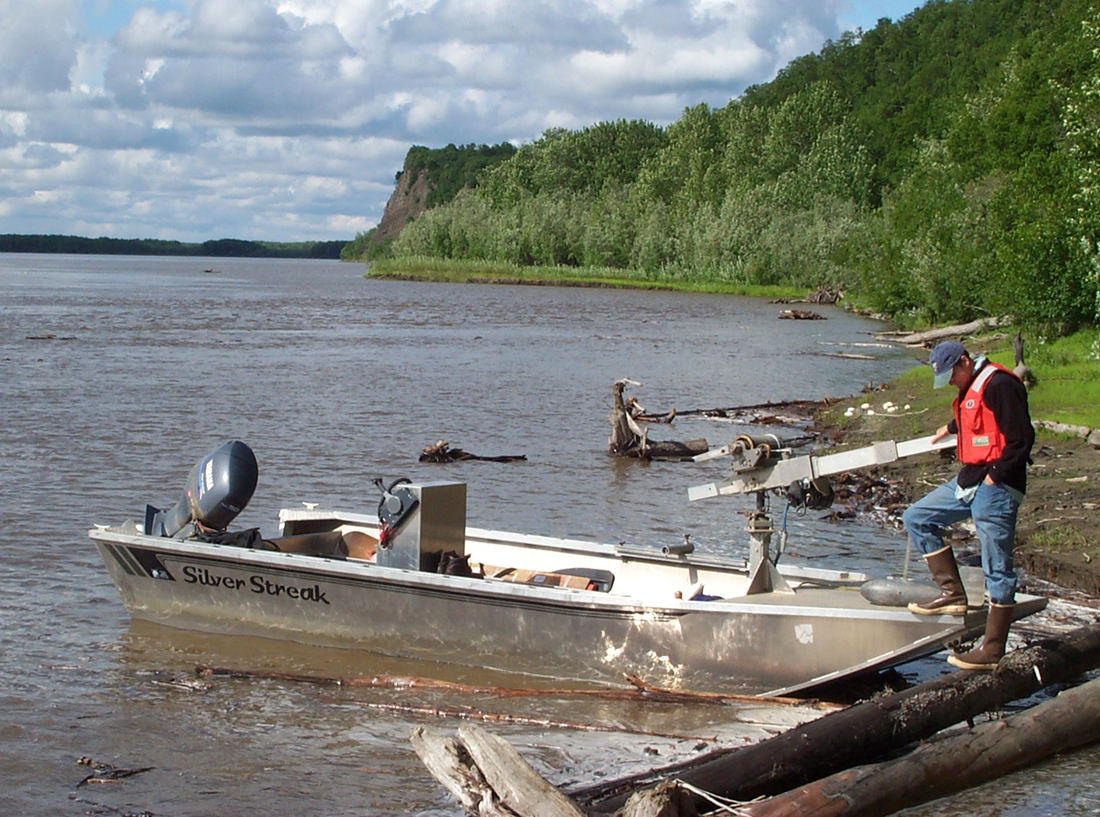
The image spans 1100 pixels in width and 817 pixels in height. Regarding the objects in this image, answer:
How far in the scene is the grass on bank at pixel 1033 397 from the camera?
17.5 meters

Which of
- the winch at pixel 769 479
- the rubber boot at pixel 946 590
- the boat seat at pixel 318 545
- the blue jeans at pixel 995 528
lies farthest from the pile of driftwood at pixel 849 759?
the boat seat at pixel 318 545

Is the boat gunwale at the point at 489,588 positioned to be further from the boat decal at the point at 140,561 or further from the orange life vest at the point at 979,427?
the orange life vest at the point at 979,427

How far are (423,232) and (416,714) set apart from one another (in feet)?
394

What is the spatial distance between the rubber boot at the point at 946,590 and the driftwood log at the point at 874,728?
1.60 feet

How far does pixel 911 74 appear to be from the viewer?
130625 millimetres

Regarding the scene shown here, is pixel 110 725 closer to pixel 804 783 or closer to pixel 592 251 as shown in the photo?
pixel 804 783

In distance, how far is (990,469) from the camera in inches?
274

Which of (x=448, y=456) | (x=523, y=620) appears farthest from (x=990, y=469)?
(x=448, y=456)

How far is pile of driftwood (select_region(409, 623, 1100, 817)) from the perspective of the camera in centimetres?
535

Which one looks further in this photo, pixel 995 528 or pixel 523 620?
pixel 523 620

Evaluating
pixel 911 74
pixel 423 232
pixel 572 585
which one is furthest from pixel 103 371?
pixel 911 74

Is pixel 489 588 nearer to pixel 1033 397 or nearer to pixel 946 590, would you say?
pixel 946 590

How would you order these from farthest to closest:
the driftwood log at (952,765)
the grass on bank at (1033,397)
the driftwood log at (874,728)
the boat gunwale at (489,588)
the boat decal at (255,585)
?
the grass on bank at (1033,397) → the boat decal at (255,585) → the boat gunwale at (489,588) → the driftwood log at (874,728) → the driftwood log at (952,765)

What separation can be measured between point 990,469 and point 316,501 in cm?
1017
